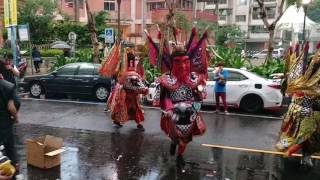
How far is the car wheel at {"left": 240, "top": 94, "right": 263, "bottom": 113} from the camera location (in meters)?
13.6

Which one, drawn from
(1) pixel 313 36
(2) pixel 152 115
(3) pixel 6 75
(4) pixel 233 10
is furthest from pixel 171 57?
(4) pixel 233 10

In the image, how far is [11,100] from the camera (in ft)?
19.7

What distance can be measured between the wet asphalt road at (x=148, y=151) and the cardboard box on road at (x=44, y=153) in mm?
130

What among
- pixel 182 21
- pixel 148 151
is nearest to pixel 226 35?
pixel 182 21

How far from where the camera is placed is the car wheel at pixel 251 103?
1359 cm

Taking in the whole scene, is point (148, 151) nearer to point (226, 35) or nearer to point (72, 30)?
point (72, 30)

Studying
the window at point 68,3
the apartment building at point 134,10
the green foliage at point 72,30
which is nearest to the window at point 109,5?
the apartment building at point 134,10

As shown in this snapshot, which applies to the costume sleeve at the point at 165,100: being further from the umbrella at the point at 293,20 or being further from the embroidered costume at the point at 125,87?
the umbrella at the point at 293,20

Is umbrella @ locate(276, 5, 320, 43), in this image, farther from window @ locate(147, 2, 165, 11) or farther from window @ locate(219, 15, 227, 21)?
window @ locate(219, 15, 227, 21)

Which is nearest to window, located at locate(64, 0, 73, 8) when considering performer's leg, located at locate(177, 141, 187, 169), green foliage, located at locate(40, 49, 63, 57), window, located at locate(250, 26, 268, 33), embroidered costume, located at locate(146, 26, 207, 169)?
green foliage, located at locate(40, 49, 63, 57)

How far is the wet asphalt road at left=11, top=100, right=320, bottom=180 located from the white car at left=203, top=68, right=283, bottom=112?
3.15 ft

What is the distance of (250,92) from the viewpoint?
13562 mm

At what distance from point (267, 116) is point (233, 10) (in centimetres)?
6293

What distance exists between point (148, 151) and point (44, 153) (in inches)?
84.7
